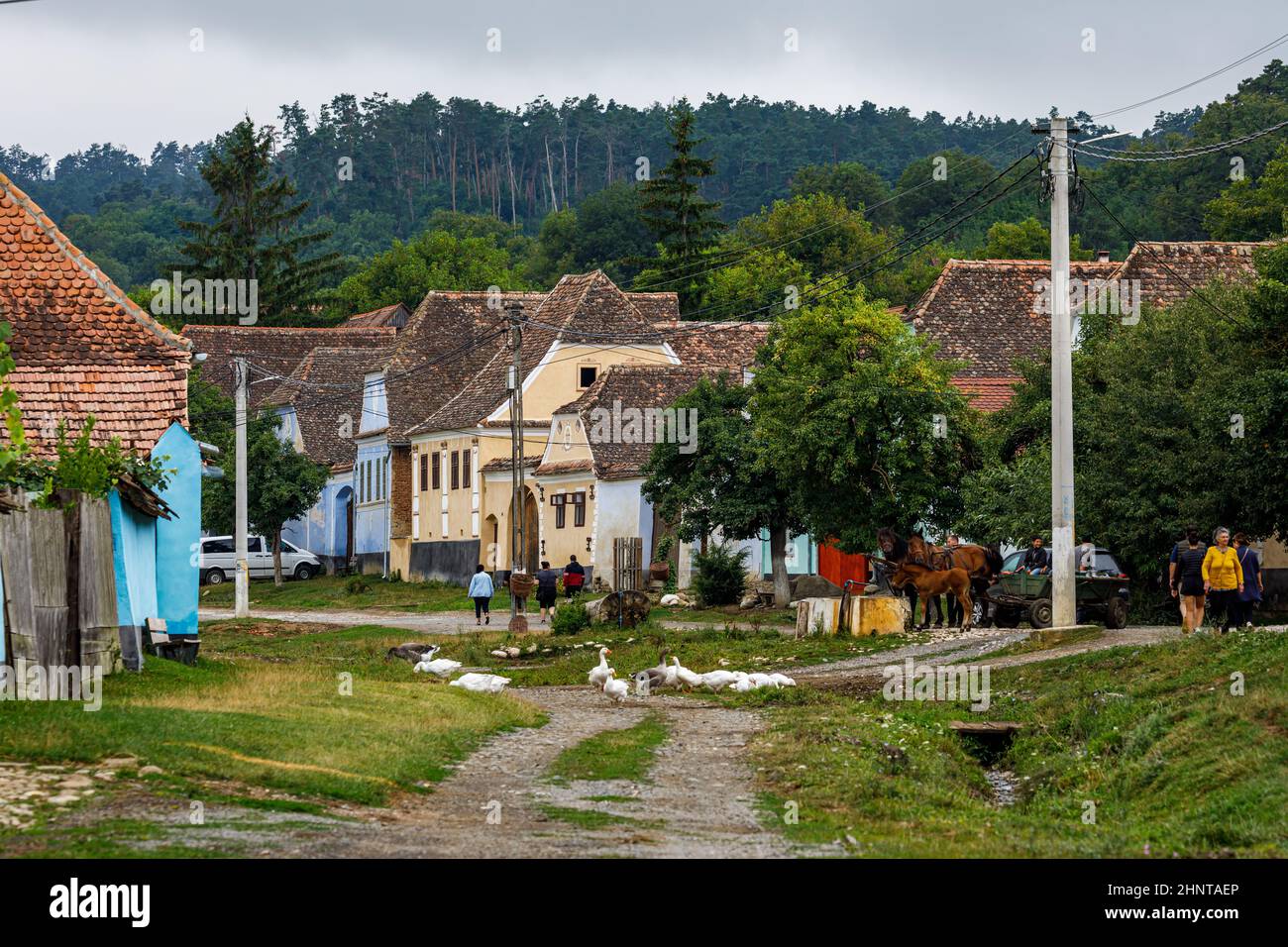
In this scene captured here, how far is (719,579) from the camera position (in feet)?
156

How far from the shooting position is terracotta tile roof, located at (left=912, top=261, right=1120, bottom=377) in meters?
53.4

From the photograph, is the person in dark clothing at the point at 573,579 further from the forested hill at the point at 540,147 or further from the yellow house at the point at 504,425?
the forested hill at the point at 540,147

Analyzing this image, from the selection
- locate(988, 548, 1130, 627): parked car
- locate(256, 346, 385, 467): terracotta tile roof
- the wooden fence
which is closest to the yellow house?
locate(256, 346, 385, 467): terracotta tile roof

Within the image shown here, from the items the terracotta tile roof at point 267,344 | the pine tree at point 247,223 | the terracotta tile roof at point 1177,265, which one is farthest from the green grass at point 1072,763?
the pine tree at point 247,223

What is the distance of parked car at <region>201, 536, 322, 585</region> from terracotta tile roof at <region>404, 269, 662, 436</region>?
8290 millimetres

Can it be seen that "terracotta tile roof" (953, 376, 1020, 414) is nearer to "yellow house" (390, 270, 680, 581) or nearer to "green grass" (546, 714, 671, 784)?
"yellow house" (390, 270, 680, 581)

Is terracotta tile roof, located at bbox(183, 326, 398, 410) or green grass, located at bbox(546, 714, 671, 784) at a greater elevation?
terracotta tile roof, located at bbox(183, 326, 398, 410)

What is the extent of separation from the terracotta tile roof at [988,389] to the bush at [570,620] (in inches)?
590

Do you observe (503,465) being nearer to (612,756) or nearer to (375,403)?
(375,403)

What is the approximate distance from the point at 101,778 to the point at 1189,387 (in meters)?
28.1

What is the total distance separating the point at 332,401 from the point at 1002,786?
60.8 meters

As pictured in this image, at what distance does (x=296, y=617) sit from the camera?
1895 inches
